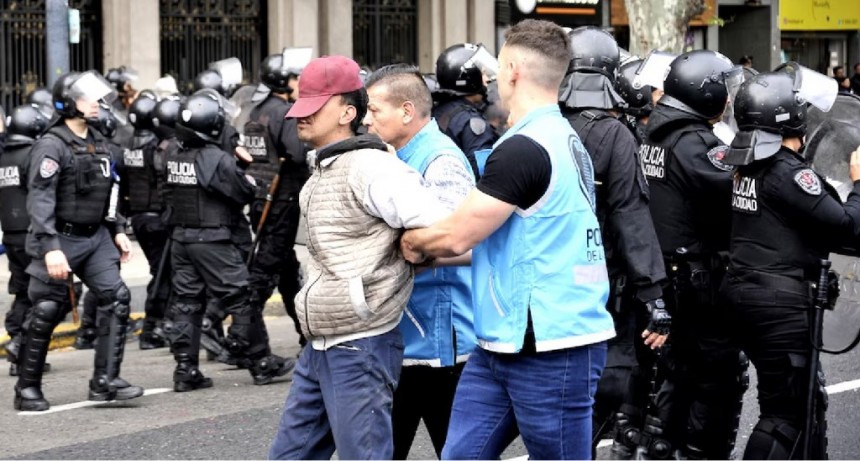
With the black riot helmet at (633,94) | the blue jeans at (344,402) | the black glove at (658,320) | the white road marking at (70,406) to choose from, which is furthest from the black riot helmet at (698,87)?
the white road marking at (70,406)

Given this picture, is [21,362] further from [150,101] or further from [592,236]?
[592,236]

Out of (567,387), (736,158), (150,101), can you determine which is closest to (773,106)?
(736,158)

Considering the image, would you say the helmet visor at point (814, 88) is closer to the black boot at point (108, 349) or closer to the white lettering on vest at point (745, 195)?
the white lettering on vest at point (745, 195)

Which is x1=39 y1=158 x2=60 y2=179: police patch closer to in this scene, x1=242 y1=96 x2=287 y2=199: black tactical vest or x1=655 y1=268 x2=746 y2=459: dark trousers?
x1=242 y1=96 x2=287 y2=199: black tactical vest

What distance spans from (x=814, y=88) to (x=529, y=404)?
2174mm

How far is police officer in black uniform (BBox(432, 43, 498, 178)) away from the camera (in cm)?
823

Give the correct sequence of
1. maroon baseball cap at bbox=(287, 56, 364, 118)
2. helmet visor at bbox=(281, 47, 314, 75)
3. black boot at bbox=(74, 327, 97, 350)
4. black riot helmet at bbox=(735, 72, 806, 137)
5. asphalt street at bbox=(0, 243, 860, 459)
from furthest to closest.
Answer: black boot at bbox=(74, 327, 97, 350)
helmet visor at bbox=(281, 47, 314, 75)
asphalt street at bbox=(0, 243, 860, 459)
black riot helmet at bbox=(735, 72, 806, 137)
maroon baseball cap at bbox=(287, 56, 364, 118)

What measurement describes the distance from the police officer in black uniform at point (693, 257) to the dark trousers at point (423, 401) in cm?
127

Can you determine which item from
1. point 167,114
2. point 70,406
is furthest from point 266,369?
point 167,114

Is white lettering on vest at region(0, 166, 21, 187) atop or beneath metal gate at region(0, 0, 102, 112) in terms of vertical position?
beneath

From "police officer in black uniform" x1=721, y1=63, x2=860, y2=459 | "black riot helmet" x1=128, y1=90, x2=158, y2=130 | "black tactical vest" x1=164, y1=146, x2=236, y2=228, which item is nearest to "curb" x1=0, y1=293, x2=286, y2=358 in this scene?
"black riot helmet" x1=128, y1=90, x2=158, y2=130

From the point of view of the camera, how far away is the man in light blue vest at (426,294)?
210 inches

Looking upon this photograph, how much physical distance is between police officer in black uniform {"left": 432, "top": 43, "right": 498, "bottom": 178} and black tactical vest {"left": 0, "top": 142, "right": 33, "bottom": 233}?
278 centimetres

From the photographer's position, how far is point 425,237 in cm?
464
